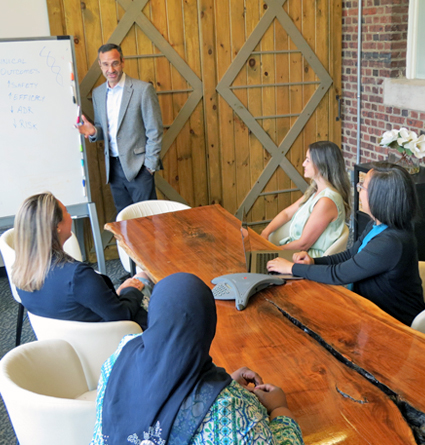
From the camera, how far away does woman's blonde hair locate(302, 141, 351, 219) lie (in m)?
3.01

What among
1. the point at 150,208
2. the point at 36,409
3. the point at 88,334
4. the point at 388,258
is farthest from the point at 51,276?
the point at 150,208

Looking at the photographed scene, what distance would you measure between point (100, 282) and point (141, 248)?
71 cm

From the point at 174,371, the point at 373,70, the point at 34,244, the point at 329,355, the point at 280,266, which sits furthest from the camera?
the point at 373,70

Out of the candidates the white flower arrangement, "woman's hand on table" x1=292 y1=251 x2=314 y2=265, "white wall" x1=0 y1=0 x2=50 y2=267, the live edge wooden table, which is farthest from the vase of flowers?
"white wall" x1=0 y1=0 x2=50 y2=267

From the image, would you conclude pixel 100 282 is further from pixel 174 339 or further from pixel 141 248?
pixel 174 339

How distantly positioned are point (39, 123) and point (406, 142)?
2.60m

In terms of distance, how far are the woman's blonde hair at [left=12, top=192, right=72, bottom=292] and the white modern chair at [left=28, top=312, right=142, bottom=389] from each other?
0.50ft

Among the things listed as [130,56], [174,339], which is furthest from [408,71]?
[174,339]

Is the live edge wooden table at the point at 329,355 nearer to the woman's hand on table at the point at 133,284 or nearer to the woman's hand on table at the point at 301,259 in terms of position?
the woman's hand on table at the point at 133,284

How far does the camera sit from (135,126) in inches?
163

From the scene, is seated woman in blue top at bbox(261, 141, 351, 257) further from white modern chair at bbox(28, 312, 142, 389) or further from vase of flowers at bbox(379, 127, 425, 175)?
white modern chair at bbox(28, 312, 142, 389)

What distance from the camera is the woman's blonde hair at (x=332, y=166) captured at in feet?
9.87

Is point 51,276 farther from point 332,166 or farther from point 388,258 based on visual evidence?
point 332,166

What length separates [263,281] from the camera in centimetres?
216
